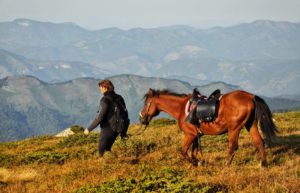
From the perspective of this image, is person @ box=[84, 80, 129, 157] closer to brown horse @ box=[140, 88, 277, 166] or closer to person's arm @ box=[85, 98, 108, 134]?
person's arm @ box=[85, 98, 108, 134]

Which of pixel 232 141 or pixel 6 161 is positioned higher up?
pixel 232 141

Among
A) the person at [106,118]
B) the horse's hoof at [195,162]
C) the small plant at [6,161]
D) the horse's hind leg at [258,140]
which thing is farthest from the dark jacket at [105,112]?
the small plant at [6,161]

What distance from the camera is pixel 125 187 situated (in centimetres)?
898

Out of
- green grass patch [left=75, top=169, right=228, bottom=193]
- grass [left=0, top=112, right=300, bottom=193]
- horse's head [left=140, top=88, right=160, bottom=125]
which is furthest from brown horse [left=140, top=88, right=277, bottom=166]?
green grass patch [left=75, top=169, right=228, bottom=193]

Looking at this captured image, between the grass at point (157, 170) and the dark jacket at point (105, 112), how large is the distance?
1.07 meters

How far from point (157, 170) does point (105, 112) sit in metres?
3.01

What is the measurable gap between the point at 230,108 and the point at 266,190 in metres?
4.90

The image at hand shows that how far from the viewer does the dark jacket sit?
14.2 m

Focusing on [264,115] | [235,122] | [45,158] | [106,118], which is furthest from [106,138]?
[264,115]

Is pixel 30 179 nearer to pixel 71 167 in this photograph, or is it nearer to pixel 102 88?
pixel 71 167

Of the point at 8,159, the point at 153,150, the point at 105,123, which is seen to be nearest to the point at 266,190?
the point at 105,123

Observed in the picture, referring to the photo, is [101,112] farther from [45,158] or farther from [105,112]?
[45,158]

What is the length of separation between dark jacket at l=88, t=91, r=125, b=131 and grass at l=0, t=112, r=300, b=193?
1.07 metres

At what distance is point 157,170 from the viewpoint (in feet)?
40.4
